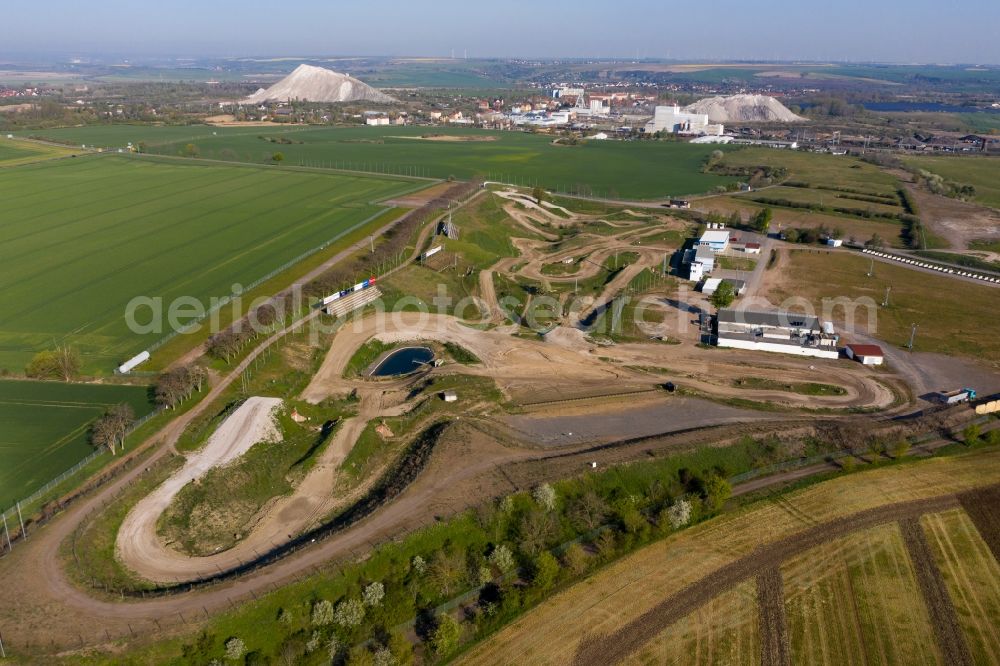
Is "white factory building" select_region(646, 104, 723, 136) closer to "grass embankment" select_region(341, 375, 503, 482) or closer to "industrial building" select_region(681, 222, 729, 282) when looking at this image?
"industrial building" select_region(681, 222, 729, 282)

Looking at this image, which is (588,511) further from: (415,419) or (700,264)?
(700,264)

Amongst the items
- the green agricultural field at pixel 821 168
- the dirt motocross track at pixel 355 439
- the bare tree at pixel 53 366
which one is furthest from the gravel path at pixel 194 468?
the green agricultural field at pixel 821 168

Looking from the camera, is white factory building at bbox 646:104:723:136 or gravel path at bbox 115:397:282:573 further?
white factory building at bbox 646:104:723:136

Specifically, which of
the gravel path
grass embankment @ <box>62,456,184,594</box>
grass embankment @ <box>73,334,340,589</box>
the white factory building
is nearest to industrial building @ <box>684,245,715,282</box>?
grass embankment @ <box>73,334,340,589</box>

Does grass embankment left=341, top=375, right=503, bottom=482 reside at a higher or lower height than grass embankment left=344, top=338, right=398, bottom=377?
lower

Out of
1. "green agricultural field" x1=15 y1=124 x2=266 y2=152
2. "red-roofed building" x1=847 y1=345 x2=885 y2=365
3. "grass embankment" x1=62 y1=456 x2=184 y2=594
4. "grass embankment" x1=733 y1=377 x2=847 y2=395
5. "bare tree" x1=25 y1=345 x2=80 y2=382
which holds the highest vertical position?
"green agricultural field" x1=15 y1=124 x2=266 y2=152

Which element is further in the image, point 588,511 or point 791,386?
point 791,386

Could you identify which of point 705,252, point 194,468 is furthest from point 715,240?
point 194,468
